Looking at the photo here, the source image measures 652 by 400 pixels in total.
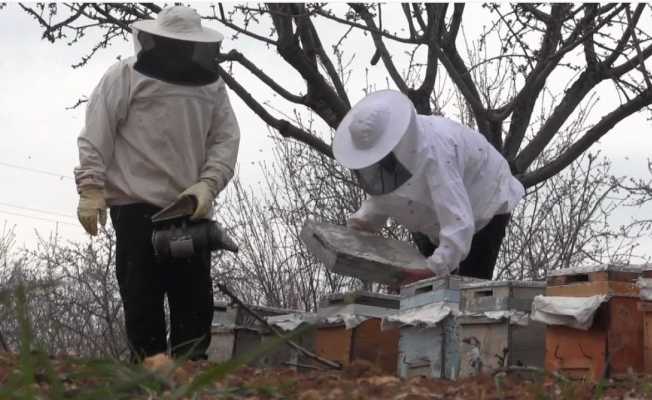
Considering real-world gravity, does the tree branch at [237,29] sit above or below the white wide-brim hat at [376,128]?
above

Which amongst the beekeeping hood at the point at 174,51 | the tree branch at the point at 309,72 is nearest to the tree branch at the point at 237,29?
the tree branch at the point at 309,72

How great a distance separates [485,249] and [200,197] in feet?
5.72

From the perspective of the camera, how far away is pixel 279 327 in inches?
199

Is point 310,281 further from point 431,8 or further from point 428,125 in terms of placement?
point 428,125

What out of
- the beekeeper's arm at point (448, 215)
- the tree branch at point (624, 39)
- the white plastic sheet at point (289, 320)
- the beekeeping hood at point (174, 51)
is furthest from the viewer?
the tree branch at point (624, 39)

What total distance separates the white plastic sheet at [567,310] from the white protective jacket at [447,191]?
2.50 feet

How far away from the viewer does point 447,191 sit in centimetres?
477

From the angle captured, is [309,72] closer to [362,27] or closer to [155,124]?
[362,27]

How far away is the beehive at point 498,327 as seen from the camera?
416cm

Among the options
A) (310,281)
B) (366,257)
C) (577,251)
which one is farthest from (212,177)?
(577,251)

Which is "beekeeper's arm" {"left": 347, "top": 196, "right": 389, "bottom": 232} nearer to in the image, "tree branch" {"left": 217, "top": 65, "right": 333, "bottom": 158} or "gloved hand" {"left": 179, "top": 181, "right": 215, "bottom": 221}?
"gloved hand" {"left": 179, "top": 181, "right": 215, "bottom": 221}

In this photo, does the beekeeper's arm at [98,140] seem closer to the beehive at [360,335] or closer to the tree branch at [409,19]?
the beehive at [360,335]

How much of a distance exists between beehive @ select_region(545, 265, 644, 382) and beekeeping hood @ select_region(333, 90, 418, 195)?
3.65 feet

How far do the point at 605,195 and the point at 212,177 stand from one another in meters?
6.42
